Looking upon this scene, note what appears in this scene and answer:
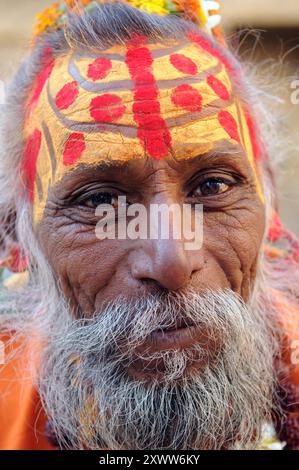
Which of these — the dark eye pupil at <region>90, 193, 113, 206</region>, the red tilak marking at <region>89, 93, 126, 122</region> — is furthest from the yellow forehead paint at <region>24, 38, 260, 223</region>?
the dark eye pupil at <region>90, 193, 113, 206</region>

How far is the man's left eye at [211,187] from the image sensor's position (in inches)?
63.9

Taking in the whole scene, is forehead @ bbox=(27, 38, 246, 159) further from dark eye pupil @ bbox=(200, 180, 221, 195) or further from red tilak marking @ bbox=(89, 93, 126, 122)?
dark eye pupil @ bbox=(200, 180, 221, 195)

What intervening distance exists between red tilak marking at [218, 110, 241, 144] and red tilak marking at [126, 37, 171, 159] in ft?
0.65

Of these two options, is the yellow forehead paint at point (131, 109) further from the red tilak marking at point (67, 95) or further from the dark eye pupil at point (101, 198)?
the dark eye pupil at point (101, 198)

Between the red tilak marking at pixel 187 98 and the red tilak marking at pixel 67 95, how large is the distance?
293 millimetres

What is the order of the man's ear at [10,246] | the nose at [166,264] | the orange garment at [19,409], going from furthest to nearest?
1. the man's ear at [10,246]
2. the orange garment at [19,409]
3. the nose at [166,264]

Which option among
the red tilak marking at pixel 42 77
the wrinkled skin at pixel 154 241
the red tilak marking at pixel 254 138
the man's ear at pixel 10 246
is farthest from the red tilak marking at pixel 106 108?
the man's ear at pixel 10 246

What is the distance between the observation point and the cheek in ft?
5.18

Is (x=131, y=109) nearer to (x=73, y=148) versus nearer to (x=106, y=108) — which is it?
(x=106, y=108)

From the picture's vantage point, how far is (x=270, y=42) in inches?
229

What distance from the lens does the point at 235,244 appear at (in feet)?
5.34

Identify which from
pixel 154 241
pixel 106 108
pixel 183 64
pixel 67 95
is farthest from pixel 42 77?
pixel 154 241

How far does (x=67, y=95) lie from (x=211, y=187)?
1.67 ft

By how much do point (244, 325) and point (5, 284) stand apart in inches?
44.8
